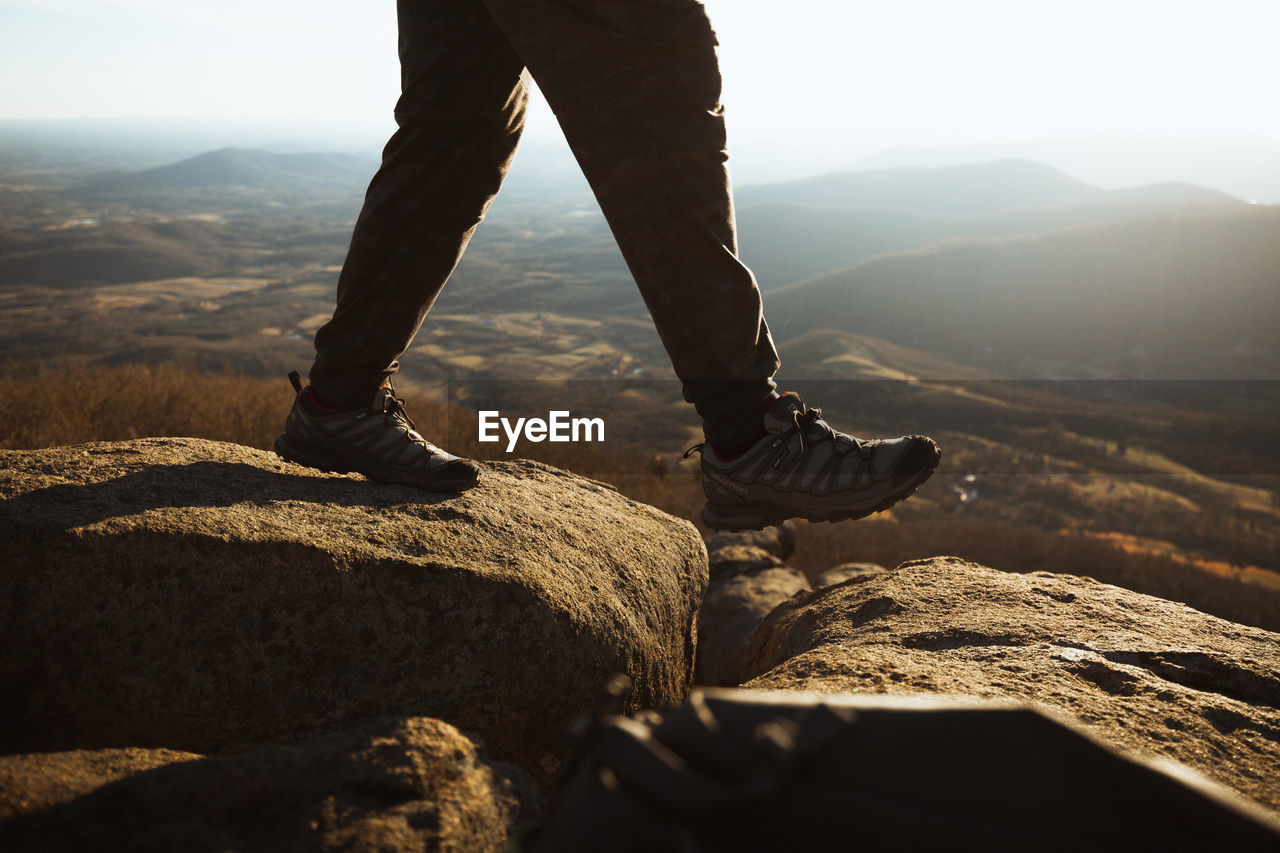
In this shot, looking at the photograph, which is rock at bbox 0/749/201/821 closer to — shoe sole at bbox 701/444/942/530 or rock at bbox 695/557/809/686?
shoe sole at bbox 701/444/942/530

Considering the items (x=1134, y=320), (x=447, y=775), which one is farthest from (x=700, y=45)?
(x=1134, y=320)

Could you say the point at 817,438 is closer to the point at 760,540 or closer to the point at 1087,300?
the point at 760,540

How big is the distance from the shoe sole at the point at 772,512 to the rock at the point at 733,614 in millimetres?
2765

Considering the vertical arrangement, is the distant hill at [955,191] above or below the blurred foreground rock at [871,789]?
above

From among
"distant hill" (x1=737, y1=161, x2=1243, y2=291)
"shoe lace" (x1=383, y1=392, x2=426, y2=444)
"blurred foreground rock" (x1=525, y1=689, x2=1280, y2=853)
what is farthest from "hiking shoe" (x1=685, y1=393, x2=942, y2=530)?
"distant hill" (x1=737, y1=161, x2=1243, y2=291)

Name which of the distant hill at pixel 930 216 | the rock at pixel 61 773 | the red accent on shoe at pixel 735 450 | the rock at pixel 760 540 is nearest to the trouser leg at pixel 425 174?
the red accent on shoe at pixel 735 450

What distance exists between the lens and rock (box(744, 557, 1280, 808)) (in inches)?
60.7

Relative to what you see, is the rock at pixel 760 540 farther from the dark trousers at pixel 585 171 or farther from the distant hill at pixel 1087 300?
the distant hill at pixel 1087 300

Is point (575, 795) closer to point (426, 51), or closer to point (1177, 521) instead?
point (426, 51)

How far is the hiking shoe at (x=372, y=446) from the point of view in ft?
7.47

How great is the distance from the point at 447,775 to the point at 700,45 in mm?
1476

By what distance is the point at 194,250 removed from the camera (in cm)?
11462

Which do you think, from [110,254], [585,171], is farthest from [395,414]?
[110,254]

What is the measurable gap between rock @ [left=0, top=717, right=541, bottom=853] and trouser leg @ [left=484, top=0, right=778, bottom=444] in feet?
3.41
